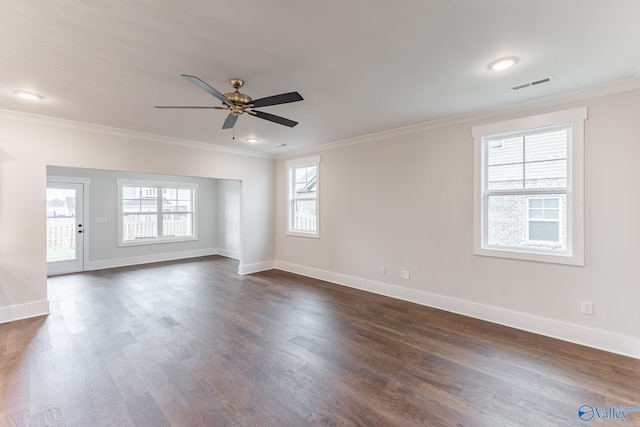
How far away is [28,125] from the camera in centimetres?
375

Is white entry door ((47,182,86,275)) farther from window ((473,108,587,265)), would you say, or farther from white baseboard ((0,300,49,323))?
window ((473,108,587,265))

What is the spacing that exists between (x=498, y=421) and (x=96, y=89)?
4.52 meters

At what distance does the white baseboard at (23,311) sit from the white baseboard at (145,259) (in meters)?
3.13

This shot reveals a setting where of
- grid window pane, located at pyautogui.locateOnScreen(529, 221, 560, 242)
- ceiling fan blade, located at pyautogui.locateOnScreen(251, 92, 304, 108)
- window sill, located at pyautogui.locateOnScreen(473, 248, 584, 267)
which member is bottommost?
window sill, located at pyautogui.locateOnScreen(473, 248, 584, 267)

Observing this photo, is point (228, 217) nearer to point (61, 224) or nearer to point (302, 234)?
point (302, 234)

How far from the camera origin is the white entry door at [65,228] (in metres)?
6.16

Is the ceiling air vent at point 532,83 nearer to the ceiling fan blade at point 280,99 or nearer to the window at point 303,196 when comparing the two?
the ceiling fan blade at point 280,99

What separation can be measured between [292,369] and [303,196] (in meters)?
4.00

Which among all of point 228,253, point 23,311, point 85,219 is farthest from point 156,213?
point 23,311

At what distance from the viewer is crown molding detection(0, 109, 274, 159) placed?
368 centimetres

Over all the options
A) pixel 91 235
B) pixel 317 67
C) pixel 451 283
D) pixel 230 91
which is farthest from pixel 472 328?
pixel 91 235

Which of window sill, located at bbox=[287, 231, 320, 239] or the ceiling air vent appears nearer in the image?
→ the ceiling air vent

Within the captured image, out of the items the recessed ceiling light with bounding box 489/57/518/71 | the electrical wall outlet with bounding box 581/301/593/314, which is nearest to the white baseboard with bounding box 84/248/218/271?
the recessed ceiling light with bounding box 489/57/518/71

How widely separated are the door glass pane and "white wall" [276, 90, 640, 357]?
15.8ft
